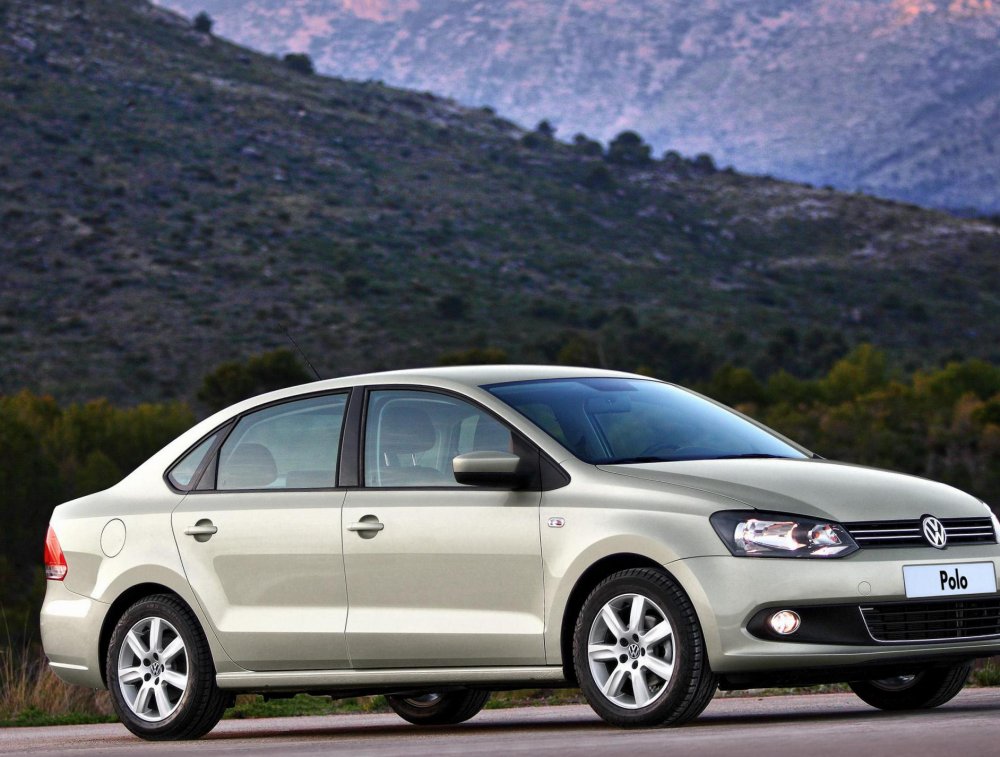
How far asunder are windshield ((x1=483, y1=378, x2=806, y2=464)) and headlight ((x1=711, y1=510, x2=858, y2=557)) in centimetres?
74

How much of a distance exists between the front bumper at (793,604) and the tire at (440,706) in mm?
2620

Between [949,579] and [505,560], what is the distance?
187 cm

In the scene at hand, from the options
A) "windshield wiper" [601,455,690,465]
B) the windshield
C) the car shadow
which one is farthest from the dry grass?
"windshield wiper" [601,455,690,465]

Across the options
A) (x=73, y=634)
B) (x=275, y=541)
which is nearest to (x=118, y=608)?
(x=73, y=634)

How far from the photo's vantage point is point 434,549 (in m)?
8.34

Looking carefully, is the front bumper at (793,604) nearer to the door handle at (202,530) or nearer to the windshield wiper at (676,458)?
the windshield wiper at (676,458)

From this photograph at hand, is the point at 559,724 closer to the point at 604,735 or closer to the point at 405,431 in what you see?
the point at 604,735

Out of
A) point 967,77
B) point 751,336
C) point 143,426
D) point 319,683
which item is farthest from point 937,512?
point 967,77

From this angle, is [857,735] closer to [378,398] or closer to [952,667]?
[952,667]

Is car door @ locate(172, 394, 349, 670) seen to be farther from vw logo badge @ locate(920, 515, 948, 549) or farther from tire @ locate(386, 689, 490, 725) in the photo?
vw logo badge @ locate(920, 515, 948, 549)

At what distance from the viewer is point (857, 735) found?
706 cm

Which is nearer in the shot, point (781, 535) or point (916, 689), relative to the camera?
point (781, 535)

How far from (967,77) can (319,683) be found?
199 meters

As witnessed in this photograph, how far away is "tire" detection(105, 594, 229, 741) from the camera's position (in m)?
9.09
